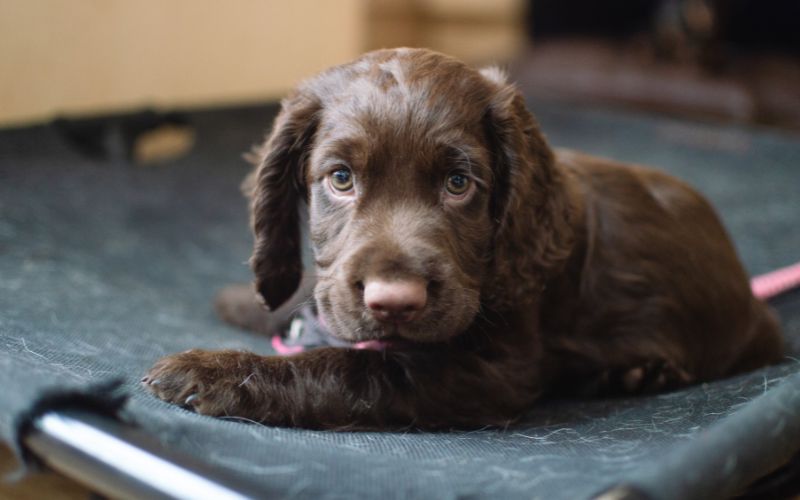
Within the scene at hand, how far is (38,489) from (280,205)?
890 millimetres

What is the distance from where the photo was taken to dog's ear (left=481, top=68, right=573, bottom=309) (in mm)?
2023

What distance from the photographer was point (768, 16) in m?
6.88

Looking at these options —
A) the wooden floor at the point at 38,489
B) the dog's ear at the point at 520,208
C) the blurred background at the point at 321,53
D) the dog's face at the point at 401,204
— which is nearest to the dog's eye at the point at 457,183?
the dog's face at the point at 401,204

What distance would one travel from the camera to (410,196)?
1921 millimetres

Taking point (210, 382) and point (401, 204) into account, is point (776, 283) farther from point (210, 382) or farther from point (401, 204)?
point (210, 382)

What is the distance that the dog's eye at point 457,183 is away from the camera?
6.46 feet

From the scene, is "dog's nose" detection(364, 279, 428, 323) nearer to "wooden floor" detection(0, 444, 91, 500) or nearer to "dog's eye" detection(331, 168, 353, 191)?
"dog's eye" detection(331, 168, 353, 191)

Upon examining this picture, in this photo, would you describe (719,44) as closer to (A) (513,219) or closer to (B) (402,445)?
(A) (513,219)

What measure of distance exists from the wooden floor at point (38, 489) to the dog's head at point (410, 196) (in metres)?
0.66

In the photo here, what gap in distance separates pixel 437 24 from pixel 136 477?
7513mm

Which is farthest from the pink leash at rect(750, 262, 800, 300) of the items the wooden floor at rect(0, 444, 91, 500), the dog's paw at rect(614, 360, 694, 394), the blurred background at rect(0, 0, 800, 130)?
the blurred background at rect(0, 0, 800, 130)

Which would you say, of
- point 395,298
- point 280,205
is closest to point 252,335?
point 280,205

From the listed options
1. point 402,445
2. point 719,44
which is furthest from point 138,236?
point 719,44

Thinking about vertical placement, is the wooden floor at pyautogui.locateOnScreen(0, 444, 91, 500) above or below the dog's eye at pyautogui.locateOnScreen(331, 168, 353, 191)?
below
